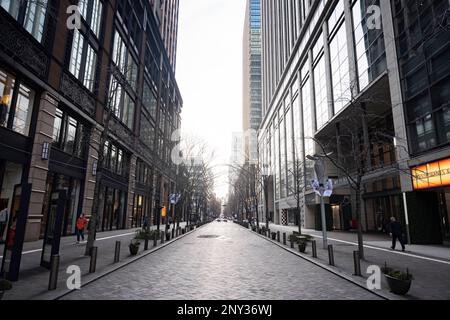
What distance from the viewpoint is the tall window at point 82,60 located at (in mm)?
20423

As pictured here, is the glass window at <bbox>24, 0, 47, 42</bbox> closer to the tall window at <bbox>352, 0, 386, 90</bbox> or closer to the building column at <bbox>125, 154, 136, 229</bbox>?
the building column at <bbox>125, 154, 136, 229</bbox>

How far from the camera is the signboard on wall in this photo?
653 inches

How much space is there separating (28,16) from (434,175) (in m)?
25.0

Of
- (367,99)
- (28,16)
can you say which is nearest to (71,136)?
(28,16)

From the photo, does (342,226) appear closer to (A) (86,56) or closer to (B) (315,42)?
(B) (315,42)

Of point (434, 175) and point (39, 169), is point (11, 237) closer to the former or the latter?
point (39, 169)

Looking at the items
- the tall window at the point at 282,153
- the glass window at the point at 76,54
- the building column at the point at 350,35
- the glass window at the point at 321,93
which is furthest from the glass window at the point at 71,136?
the tall window at the point at 282,153

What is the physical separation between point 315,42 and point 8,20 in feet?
116

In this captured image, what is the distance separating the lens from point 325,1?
3497cm

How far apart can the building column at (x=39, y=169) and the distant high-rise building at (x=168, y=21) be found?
101 ft

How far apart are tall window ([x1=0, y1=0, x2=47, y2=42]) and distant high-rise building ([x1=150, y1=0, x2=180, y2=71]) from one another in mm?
27851

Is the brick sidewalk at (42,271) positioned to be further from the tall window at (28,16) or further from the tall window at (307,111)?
the tall window at (307,111)
